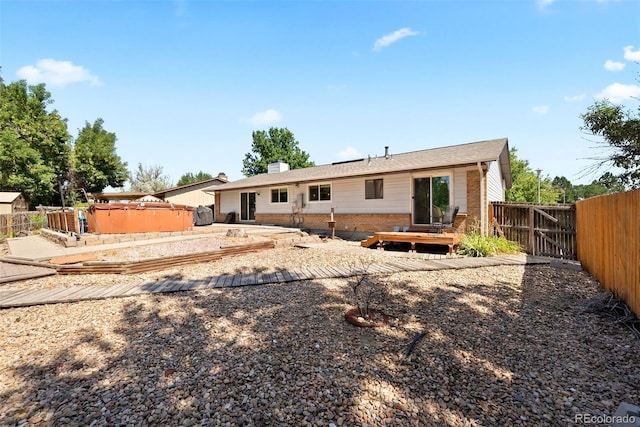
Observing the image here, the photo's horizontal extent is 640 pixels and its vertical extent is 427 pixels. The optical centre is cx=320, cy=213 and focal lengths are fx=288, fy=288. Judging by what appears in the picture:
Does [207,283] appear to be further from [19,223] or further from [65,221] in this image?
[19,223]

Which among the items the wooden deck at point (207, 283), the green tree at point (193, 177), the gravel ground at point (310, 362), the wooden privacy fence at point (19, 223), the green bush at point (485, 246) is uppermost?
the green tree at point (193, 177)

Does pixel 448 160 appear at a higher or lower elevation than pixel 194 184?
lower

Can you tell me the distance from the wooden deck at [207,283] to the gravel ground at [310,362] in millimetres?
265

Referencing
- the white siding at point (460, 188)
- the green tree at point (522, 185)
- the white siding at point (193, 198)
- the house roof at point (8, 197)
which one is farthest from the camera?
the green tree at point (522, 185)

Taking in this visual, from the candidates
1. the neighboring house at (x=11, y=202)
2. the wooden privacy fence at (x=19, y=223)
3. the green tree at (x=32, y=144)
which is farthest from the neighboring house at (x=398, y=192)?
the green tree at (x=32, y=144)

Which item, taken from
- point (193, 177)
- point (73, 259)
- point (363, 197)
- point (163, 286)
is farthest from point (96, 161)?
point (163, 286)

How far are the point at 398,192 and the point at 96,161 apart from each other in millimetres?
34273

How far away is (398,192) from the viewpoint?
11273 mm

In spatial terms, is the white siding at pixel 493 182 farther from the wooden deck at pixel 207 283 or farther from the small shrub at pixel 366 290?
the small shrub at pixel 366 290

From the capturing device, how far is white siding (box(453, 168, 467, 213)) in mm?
9627

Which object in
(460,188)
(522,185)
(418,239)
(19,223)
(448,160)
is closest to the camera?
(418,239)

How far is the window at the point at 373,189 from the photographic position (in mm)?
11898

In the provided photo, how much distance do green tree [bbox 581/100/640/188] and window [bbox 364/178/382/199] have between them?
21.9 ft

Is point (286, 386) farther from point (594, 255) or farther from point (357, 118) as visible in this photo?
point (357, 118)
